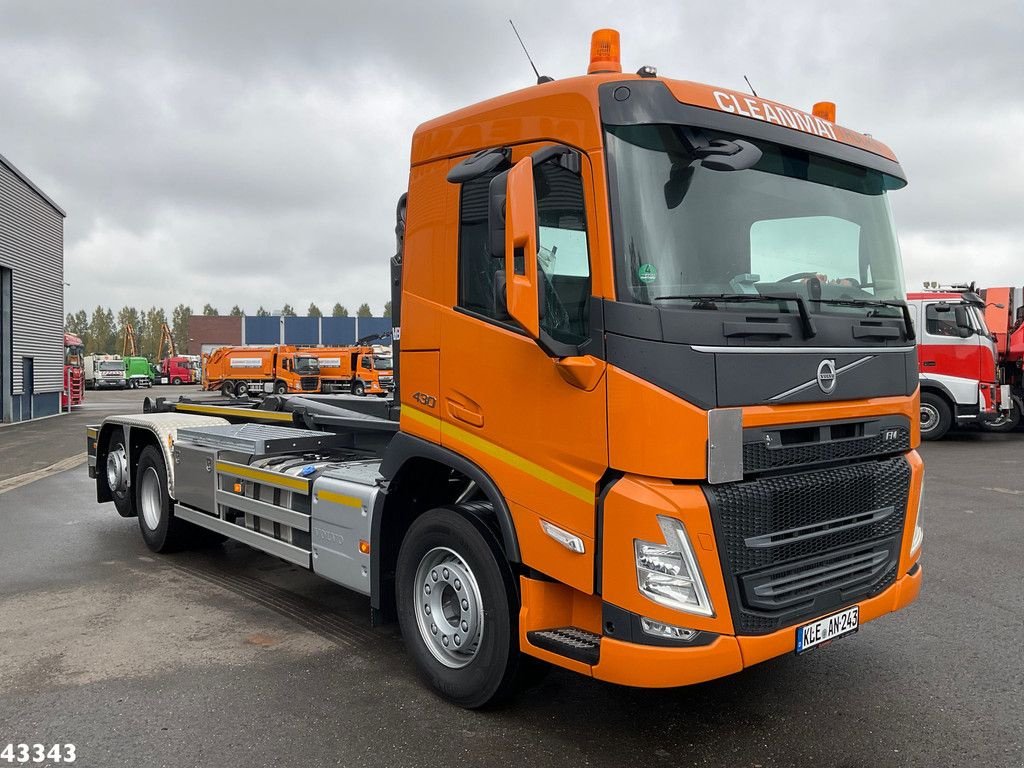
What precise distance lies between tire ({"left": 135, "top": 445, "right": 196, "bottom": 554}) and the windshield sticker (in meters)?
5.13

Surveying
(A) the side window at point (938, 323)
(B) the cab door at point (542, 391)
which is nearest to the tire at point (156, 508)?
(B) the cab door at point (542, 391)

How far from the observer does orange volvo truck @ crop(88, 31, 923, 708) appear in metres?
3.07

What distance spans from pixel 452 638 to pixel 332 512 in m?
1.12

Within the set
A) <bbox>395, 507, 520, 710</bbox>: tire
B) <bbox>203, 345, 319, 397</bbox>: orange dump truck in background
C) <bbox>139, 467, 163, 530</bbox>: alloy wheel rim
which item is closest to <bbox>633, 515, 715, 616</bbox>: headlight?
<bbox>395, 507, 520, 710</bbox>: tire

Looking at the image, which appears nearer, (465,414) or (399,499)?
(465,414)

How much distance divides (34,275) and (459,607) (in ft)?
84.7

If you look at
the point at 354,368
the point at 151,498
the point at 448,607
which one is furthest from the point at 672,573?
the point at 354,368

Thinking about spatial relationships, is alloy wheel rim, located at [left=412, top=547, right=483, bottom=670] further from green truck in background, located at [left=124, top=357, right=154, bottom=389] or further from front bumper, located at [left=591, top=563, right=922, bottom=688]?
green truck in background, located at [left=124, top=357, right=154, bottom=389]

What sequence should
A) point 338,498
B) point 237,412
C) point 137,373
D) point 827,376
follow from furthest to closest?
point 137,373, point 237,412, point 338,498, point 827,376

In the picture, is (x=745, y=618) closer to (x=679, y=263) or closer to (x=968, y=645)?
(x=679, y=263)

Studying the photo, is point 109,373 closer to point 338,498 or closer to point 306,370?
point 306,370

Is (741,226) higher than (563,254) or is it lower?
higher

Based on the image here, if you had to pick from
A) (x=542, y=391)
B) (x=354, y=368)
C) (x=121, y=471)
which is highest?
(x=354, y=368)

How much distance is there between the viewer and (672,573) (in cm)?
303
